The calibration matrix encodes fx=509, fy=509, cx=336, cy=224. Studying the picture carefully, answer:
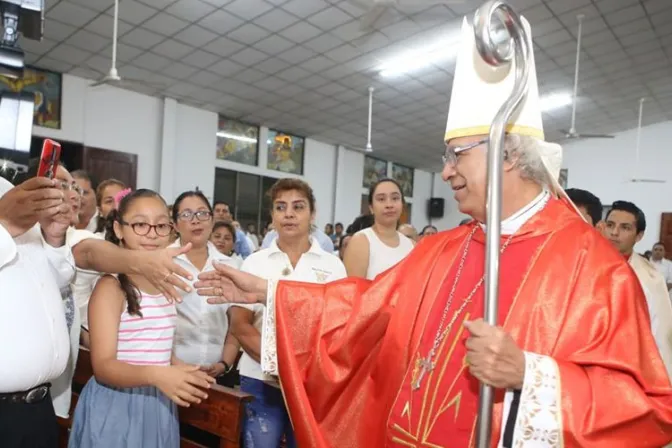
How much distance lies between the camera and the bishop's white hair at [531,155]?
1.42 metres

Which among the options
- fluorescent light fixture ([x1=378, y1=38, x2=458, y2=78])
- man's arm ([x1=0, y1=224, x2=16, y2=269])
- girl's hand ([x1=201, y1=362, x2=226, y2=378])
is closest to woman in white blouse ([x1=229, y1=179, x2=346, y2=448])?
girl's hand ([x1=201, y1=362, x2=226, y2=378])

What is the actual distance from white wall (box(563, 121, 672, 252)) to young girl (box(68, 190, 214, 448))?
1238 cm

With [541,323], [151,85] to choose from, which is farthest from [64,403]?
[151,85]

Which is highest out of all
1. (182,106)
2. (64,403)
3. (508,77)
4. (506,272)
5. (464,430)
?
(182,106)

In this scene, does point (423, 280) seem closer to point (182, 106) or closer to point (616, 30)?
point (616, 30)

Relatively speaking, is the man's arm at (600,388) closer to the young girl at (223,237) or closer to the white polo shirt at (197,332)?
the white polo shirt at (197,332)

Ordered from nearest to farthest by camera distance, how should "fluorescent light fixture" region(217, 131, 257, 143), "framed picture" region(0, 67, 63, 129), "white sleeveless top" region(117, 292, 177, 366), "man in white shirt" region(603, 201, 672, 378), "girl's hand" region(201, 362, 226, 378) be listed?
"white sleeveless top" region(117, 292, 177, 366) < "girl's hand" region(201, 362, 226, 378) < "man in white shirt" region(603, 201, 672, 378) < "framed picture" region(0, 67, 63, 129) < "fluorescent light fixture" region(217, 131, 257, 143)

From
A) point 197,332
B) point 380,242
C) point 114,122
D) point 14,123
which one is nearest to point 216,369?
point 197,332

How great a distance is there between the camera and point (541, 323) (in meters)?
1.26

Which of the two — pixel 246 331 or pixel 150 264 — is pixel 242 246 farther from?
pixel 150 264

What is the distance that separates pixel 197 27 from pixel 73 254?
210 inches

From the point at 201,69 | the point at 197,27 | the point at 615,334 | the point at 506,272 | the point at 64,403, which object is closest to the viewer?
the point at 615,334

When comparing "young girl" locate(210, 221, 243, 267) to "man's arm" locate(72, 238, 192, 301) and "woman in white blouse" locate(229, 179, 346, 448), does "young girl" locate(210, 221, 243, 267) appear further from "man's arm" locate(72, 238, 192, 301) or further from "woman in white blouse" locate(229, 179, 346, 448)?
"man's arm" locate(72, 238, 192, 301)

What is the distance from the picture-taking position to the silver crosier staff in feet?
3.46
